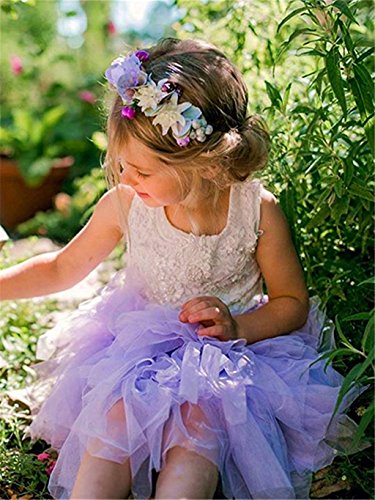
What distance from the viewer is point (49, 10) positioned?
5.76m

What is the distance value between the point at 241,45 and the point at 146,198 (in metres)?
0.69

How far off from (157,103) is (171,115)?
0.04 meters

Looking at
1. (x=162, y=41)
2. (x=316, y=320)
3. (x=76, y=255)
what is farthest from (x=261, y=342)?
(x=162, y=41)

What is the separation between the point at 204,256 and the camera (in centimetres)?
206

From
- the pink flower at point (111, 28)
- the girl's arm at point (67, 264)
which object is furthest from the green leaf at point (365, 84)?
the pink flower at point (111, 28)

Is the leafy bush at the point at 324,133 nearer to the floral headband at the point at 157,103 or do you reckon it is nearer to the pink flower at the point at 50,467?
the floral headband at the point at 157,103

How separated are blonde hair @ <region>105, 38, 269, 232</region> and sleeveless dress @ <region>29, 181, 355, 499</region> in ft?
0.32

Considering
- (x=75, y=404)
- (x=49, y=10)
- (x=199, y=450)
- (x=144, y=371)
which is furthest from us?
(x=49, y=10)

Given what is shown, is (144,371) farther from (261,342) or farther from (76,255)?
(76,255)

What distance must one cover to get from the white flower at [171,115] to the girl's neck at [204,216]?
25cm

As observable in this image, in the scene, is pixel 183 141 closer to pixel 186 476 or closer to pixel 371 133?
pixel 371 133

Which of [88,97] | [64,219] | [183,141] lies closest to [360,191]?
[183,141]

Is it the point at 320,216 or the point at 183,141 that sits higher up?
the point at 183,141

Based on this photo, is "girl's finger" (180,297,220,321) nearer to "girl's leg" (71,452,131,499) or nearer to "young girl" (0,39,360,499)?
"young girl" (0,39,360,499)
